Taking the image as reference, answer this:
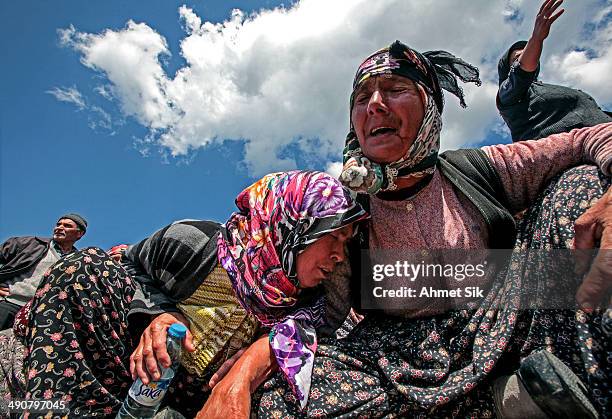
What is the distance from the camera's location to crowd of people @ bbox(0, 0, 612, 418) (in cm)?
152

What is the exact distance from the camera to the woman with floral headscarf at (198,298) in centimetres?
167

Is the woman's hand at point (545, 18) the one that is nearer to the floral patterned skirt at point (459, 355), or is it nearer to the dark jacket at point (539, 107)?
the dark jacket at point (539, 107)

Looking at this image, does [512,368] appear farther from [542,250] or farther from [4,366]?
[4,366]

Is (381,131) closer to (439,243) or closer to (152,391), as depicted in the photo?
(439,243)

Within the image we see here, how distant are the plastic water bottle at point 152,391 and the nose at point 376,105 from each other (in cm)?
122

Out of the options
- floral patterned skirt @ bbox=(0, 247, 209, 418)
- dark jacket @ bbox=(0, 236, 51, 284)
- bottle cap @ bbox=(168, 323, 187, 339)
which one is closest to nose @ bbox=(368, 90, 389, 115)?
bottle cap @ bbox=(168, 323, 187, 339)

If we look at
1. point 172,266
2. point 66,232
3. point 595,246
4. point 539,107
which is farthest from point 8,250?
point 595,246

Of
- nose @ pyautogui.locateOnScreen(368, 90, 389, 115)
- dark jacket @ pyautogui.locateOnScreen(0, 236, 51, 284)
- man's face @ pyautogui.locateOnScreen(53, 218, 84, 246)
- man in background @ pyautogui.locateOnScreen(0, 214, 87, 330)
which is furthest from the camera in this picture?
man's face @ pyautogui.locateOnScreen(53, 218, 84, 246)

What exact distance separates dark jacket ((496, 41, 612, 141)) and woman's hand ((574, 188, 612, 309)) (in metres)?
1.70

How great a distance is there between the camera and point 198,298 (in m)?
1.97

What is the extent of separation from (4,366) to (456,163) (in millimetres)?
2358

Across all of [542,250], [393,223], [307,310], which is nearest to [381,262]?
[393,223]

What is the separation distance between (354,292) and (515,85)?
1984mm

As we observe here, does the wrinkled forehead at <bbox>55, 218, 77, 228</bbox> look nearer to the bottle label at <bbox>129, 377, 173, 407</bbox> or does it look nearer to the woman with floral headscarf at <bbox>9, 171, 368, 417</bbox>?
the woman with floral headscarf at <bbox>9, 171, 368, 417</bbox>
